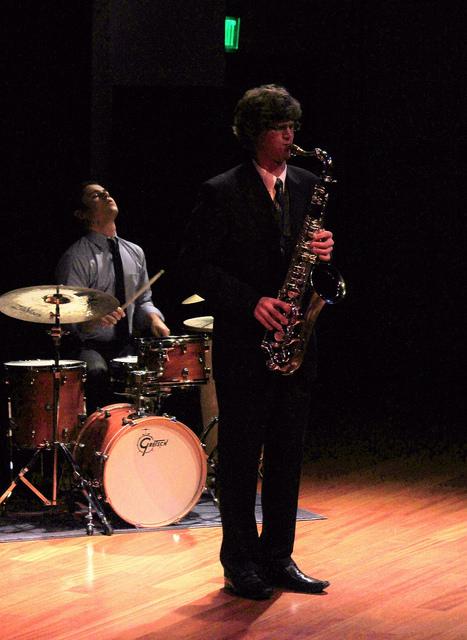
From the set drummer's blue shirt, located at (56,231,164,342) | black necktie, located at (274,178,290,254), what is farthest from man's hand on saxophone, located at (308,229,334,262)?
drummer's blue shirt, located at (56,231,164,342)

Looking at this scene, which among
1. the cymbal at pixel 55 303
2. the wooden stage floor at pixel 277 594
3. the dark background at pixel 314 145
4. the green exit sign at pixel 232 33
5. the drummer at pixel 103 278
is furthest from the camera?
the green exit sign at pixel 232 33

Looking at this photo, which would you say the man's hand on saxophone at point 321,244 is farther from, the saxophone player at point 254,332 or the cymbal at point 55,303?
the cymbal at point 55,303

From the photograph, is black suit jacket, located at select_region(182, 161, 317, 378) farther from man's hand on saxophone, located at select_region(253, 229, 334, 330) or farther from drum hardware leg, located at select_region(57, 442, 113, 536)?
drum hardware leg, located at select_region(57, 442, 113, 536)

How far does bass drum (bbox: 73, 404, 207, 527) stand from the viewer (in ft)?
16.5

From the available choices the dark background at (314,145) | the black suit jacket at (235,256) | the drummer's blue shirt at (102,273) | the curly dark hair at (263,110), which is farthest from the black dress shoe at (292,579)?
the drummer's blue shirt at (102,273)

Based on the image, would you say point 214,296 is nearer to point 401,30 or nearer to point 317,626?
point 317,626

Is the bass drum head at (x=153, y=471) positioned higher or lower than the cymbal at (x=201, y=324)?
lower

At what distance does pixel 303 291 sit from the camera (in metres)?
3.90

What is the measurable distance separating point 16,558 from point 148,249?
2.40 metres

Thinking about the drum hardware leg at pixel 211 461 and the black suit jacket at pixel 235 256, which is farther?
the drum hardware leg at pixel 211 461

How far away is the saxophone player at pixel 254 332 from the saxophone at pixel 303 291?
0.14ft

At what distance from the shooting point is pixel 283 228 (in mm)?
3955

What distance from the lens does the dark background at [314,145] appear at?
5.91 metres

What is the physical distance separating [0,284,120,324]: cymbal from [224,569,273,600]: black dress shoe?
4.77 ft
